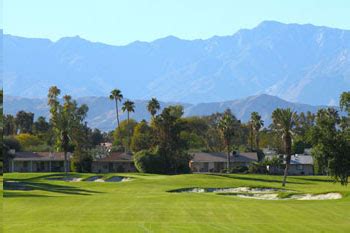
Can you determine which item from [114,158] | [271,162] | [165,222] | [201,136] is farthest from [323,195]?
[201,136]

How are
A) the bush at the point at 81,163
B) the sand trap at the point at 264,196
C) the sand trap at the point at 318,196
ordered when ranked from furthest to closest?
the bush at the point at 81,163, the sand trap at the point at 264,196, the sand trap at the point at 318,196

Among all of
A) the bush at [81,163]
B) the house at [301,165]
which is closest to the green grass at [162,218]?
the bush at [81,163]

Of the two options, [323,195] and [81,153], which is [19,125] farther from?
[323,195]

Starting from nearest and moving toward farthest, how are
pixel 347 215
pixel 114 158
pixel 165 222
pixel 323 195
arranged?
pixel 165 222, pixel 347 215, pixel 323 195, pixel 114 158

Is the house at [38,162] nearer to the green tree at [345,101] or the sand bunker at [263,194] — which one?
the sand bunker at [263,194]

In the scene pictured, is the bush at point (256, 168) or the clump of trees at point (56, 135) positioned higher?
the clump of trees at point (56, 135)

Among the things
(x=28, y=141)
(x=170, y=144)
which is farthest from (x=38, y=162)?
(x=170, y=144)

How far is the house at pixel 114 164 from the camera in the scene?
128625 millimetres

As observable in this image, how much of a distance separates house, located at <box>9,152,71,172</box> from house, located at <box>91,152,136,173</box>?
6.81 meters

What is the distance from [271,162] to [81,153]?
110 feet

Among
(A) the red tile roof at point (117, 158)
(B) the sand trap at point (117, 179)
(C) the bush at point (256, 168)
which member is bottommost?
(B) the sand trap at point (117, 179)

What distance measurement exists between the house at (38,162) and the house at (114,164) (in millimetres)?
6813

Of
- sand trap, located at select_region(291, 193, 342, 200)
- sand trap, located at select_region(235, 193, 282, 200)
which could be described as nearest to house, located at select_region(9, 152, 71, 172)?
sand trap, located at select_region(235, 193, 282, 200)

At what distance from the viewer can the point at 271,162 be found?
120188 mm
